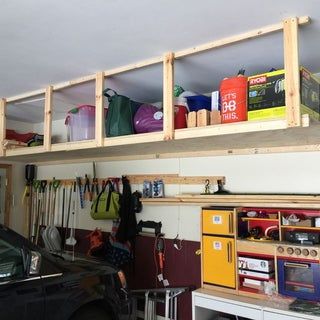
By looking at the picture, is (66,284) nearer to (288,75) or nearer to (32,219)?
(288,75)

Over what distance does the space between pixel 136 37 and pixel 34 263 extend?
5.60ft

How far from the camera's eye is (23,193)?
5.36m

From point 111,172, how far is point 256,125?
2.70 meters

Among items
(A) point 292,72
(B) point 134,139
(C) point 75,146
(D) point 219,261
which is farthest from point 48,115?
(A) point 292,72

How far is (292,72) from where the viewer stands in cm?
200

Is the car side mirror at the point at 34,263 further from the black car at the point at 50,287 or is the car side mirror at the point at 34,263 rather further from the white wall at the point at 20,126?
the white wall at the point at 20,126

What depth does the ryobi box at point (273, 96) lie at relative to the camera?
2068mm

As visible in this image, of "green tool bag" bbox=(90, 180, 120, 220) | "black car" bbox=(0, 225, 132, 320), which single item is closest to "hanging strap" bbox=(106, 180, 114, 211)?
"green tool bag" bbox=(90, 180, 120, 220)

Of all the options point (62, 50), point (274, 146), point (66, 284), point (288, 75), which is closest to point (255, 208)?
point (274, 146)

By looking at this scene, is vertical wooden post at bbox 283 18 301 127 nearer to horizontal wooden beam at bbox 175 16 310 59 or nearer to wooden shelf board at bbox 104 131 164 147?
horizontal wooden beam at bbox 175 16 310 59

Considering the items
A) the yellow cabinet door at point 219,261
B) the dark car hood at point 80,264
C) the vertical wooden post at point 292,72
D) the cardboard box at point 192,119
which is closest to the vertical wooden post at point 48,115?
the dark car hood at point 80,264

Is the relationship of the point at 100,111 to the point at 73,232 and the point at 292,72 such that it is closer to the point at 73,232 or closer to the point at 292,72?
the point at 292,72

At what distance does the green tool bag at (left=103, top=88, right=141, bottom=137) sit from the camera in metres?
2.85

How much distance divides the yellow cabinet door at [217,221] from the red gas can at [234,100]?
1.12 m
